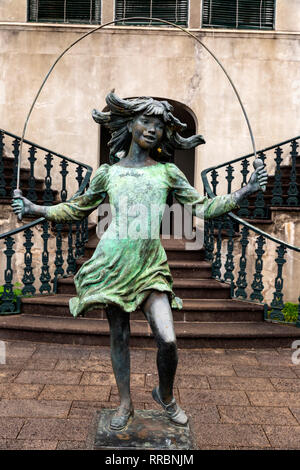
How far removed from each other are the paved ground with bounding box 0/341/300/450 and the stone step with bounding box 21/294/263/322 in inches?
22.9

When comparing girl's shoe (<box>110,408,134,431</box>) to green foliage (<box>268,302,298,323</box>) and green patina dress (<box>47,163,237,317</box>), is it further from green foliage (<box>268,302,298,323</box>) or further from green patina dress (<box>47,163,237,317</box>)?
green foliage (<box>268,302,298,323</box>)

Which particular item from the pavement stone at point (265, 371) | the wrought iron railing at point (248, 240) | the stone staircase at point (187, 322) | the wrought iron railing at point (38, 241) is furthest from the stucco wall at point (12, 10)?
the pavement stone at point (265, 371)

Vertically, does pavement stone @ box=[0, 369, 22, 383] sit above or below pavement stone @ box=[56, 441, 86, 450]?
above

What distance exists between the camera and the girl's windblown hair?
99.5 inches

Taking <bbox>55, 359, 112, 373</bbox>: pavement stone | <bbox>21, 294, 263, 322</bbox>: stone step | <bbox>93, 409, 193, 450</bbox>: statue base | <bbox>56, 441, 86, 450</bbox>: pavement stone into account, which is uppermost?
<bbox>21, 294, 263, 322</bbox>: stone step

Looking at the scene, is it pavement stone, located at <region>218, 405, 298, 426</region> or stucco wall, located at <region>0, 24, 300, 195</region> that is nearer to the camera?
pavement stone, located at <region>218, 405, 298, 426</region>

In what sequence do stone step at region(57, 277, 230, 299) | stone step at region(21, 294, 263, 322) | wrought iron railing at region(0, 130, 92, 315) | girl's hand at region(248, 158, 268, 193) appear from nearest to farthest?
girl's hand at region(248, 158, 268, 193)
stone step at region(21, 294, 263, 322)
wrought iron railing at region(0, 130, 92, 315)
stone step at region(57, 277, 230, 299)

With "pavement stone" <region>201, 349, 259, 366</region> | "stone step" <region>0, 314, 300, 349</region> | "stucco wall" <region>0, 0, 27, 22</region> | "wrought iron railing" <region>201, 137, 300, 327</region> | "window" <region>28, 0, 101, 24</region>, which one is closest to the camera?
"pavement stone" <region>201, 349, 259, 366</region>

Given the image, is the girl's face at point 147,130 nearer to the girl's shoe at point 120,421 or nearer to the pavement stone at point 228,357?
the girl's shoe at point 120,421

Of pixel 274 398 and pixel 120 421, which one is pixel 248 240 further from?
pixel 120 421

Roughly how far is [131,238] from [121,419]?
1096 mm

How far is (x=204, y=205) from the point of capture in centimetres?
262

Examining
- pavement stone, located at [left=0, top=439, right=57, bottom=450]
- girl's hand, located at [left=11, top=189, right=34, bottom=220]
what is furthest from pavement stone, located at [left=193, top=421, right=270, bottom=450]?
girl's hand, located at [left=11, top=189, right=34, bottom=220]

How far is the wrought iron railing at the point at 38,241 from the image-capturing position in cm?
544
